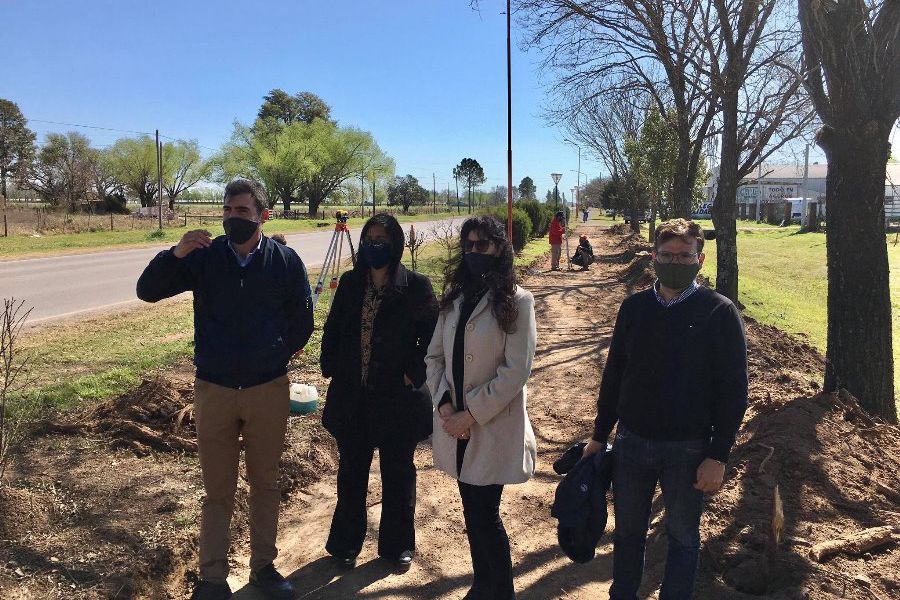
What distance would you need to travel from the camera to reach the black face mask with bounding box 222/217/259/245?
2.87 metres

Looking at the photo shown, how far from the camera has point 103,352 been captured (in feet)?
23.6

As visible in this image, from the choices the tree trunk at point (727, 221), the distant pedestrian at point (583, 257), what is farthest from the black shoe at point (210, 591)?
the distant pedestrian at point (583, 257)

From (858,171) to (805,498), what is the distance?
106 inches

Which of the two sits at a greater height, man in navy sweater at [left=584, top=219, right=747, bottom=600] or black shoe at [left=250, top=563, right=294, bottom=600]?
man in navy sweater at [left=584, top=219, right=747, bottom=600]

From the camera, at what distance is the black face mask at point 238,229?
113 inches

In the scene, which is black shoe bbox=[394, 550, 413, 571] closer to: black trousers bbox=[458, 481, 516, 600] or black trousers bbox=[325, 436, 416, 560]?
black trousers bbox=[325, 436, 416, 560]

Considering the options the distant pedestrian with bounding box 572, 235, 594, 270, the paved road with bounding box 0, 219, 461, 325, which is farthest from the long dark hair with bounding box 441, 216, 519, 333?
the distant pedestrian with bounding box 572, 235, 594, 270

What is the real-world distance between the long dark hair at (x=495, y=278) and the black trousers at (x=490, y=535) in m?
0.74

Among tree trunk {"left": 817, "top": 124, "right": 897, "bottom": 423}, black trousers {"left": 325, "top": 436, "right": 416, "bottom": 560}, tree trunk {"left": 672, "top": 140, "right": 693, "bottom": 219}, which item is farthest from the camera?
tree trunk {"left": 672, "top": 140, "right": 693, "bottom": 219}

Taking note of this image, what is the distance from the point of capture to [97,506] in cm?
345

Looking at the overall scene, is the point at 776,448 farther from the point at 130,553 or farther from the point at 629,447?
the point at 130,553

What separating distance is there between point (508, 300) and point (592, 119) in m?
30.0

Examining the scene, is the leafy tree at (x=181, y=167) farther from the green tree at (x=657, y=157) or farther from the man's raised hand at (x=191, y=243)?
the man's raised hand at (x=191, y=243)

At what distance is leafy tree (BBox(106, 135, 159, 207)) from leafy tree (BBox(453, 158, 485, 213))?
43.1m
